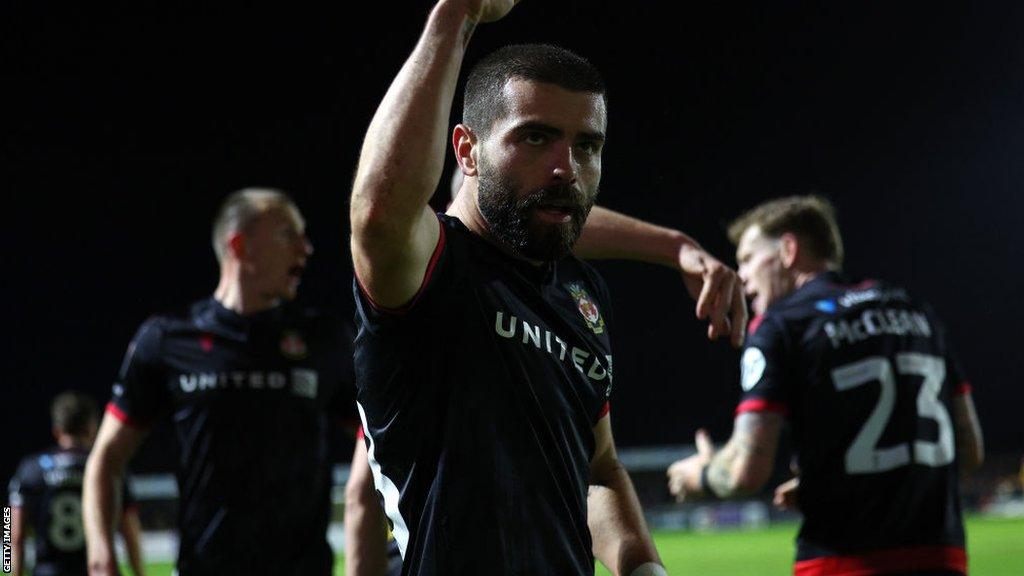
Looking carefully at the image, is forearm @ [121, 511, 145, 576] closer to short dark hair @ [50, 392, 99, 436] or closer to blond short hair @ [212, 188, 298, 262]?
short dark hair @ [50, 392, 99, 436]

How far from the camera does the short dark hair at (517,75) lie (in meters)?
2.48

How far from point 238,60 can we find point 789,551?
70.9 ft

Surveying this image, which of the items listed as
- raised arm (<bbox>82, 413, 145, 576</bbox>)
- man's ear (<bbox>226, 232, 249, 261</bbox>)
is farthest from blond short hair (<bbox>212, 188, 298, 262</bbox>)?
raised arm (<bbox>82, 413, 145, 576</bbox>)

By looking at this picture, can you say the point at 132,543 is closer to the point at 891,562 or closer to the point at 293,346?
the point at 293,346

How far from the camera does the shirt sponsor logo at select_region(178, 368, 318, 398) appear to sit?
499 cm

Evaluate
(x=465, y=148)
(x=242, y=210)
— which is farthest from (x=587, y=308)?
→ (x=242, y=210)

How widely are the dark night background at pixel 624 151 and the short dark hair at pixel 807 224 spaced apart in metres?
20.8

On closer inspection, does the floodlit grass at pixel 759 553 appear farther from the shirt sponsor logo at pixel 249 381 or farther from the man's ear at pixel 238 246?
the shirt sponsor logo at pixel 249 381

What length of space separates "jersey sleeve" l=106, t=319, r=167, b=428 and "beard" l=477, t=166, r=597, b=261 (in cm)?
305

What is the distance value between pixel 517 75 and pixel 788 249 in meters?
2.88

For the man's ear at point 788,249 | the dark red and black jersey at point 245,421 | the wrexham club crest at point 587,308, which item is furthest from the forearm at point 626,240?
the dark red and black jersey at point 245,421

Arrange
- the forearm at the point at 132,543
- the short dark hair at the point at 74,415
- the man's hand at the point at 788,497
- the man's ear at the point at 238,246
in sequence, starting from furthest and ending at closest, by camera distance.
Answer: the short dark hair at the point at 74,415, the forearm at the point at 132,543, the man's ear at the point at 238,246, the man's hand at the point at 788,497

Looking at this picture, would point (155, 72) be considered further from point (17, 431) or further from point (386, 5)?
point (17, 431)

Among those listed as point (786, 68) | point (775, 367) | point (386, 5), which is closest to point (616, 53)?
point (386, 5)
